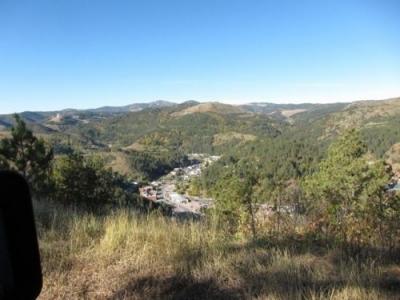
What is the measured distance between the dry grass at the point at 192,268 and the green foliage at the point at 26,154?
1862cm

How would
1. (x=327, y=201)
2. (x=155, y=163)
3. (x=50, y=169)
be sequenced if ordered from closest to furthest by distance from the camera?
1. (x=327, y=201)
2. (x=50, y=169)
3. (x=155, y=163)

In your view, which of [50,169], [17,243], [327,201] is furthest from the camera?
[50,169]

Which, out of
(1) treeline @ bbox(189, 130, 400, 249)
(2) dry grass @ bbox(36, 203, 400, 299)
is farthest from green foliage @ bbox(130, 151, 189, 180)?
(2) dry grass @ bbox(36, 203, 400, 299)

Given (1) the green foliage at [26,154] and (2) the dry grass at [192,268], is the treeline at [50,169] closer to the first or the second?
(1) the green foliage at [26,154]

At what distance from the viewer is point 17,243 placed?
96 cm

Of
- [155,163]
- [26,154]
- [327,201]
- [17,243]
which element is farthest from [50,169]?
[155,163]

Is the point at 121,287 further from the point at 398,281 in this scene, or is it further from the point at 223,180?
the point at 223,180

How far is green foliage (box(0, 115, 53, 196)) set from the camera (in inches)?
864

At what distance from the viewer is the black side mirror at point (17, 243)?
2.96 ft

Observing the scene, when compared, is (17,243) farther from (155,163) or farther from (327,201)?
(155,163)

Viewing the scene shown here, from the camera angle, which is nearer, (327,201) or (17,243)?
(17,243)

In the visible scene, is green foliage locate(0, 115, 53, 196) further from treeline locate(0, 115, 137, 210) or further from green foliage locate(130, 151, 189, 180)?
green foliage locate(130, 151, 189, 180)

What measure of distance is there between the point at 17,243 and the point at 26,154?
2375 cm

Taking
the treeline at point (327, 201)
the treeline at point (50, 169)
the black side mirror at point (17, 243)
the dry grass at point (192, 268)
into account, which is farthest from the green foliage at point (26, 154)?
the black side mirror at point (17, 243)
